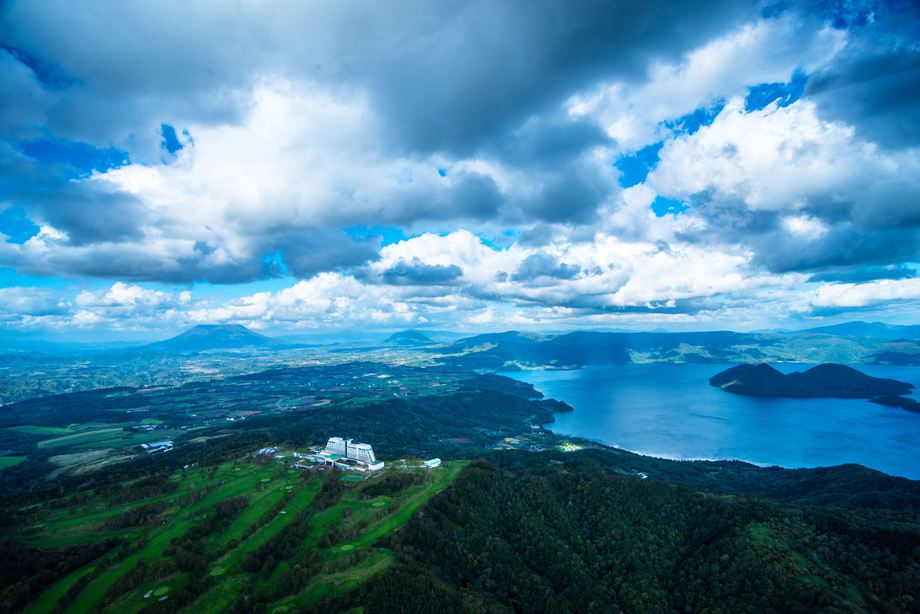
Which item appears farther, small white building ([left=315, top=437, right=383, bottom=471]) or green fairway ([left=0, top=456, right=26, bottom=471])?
green fairway ([left=0, top=456, right=26, bottom=471])

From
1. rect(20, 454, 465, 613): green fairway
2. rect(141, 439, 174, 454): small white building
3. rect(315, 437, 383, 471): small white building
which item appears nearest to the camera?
Result: rect(20, 454, 465, 613): green fairway

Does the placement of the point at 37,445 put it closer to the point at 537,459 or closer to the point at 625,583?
the point at 537,459

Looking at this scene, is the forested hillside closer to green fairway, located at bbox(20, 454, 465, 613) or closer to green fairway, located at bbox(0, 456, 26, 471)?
green fairway, located at bbox(20, 454, 465, 613)

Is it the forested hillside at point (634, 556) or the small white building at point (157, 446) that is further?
the small white building at point (157, 446)

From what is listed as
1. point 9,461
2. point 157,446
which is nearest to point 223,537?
point 157,446

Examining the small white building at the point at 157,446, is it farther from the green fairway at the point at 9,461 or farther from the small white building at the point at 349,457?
the small white building at the point at 349,457

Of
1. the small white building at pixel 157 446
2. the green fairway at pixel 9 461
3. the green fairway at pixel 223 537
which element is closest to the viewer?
the green fairway at pixel 223 537

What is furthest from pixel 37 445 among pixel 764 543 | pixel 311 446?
pixel 764 543

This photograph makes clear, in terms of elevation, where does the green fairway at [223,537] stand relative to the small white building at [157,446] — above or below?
above

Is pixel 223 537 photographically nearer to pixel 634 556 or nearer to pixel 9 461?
pixel 634 556

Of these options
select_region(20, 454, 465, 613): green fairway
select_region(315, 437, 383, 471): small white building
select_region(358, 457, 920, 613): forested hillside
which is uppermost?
select_region(20, 454, 465, 613): green fairway

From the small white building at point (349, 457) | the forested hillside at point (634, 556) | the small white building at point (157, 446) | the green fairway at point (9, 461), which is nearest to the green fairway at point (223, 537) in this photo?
the forested hillside at point (634, 556)

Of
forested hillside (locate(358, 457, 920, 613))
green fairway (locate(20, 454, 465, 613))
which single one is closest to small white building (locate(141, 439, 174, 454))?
green fairway (locate(20, 454, 465, 613))
